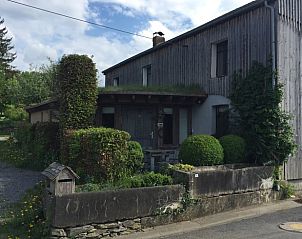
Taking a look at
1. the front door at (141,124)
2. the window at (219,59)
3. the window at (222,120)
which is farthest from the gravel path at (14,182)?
the window at (219,59)

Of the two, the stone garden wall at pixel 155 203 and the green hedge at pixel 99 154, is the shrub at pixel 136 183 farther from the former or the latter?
the green hedge at pixel 99 154

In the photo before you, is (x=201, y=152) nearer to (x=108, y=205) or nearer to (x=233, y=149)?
(x=233, y=149)

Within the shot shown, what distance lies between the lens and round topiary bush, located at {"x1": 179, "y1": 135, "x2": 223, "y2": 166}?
1141cm

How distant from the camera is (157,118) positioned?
16438 millimetres

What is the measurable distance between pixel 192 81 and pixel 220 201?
8.00m

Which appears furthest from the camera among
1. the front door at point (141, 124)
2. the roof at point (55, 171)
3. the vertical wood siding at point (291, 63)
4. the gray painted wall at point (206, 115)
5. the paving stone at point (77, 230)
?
the front door at point (141, 124)

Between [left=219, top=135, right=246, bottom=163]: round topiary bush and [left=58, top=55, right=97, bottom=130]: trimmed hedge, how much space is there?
463 cm

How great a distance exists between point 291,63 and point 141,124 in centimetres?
679

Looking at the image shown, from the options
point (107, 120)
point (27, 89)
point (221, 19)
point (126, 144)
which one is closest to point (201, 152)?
point (126, 144)

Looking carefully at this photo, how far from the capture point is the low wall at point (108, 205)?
A: 7.59 m

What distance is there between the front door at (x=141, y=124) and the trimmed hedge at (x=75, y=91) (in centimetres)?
410

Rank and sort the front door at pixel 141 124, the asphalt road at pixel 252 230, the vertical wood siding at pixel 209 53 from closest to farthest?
1. the asphalt road at pixel 252 230
2. the vertical wood siding at pixel 209 53
3. the front door at pixel 141 124

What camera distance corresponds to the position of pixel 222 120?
15180 mm

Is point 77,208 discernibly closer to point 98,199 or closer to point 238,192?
point 98,199
